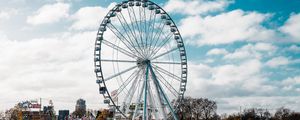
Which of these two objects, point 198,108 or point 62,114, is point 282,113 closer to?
point 198,108

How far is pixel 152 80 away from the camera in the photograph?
202 ft

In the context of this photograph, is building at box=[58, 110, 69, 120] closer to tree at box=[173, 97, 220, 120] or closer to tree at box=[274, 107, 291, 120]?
tree at box=[173, 97, 220, 120]

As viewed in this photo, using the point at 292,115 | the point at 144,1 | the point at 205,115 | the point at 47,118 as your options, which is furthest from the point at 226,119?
the point at 144,1

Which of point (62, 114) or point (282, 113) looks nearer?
point (282, 113)

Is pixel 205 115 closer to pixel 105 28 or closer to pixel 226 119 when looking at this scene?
pixel 226 119

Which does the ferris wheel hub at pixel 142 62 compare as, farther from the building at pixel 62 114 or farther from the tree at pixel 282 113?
the tree at pixel 282 113

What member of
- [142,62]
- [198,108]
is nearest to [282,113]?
[198,108]

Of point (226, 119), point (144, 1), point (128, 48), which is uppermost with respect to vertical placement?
point (144, 1)

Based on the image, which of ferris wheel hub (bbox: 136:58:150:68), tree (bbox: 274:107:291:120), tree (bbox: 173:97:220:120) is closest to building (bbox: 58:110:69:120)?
tree (bbox: 173:97:220:120)

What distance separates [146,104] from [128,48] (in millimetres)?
7757

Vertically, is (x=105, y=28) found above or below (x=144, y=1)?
below

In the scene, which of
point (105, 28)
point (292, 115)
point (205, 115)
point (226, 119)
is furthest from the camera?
point (292, 115)

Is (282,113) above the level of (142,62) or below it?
below

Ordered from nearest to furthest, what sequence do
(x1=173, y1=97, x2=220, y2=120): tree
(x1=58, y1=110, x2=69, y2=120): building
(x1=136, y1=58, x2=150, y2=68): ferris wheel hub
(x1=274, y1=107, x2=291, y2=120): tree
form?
(x1=136, y1=58, x2=150, y2=68): ferris wheel hub < (x1=173, y1=97, x2=220, y2=120): tree < (x1=58, y1=110, x2=69, y2=120): building < (x1=274, y1=107, x2=291, y2=120): tree
